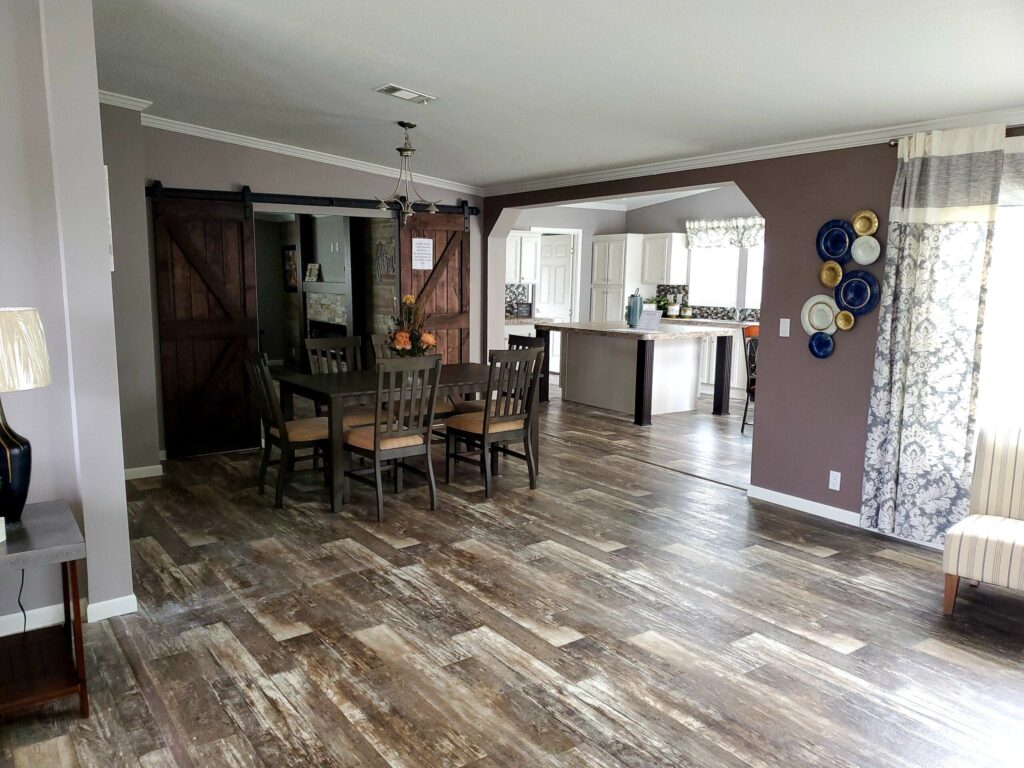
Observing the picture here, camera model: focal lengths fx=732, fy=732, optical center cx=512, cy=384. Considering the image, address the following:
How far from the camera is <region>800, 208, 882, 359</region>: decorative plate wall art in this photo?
14.2 feet

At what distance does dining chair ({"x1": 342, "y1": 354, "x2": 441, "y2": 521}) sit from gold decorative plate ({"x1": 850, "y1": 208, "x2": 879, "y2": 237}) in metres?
2.63

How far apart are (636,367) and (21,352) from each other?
604cm

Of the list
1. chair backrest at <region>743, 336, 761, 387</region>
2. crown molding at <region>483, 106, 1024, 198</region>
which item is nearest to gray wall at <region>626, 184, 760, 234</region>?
chair backrest at <region>743, 336, 761, 387</region>

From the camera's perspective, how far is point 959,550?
10.7 ft

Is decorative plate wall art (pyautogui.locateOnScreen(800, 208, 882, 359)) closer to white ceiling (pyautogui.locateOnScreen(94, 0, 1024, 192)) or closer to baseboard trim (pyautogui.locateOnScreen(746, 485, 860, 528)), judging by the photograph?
white ceiling (pyautogui.locateOnScreen(94, 0, 1024, 192))

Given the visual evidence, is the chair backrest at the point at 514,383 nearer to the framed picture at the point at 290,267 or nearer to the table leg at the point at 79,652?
the table leg at the point at 79,652

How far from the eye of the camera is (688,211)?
9656 millimetres

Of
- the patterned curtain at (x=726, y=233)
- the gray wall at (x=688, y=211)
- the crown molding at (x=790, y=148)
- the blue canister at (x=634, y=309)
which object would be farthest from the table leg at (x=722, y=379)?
the crown molding at (x=790, y=148)

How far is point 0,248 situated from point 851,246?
4.35 metres

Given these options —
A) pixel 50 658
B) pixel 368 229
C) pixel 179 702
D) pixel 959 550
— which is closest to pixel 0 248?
pixel 50 658

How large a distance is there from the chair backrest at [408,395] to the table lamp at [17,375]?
6.51ft

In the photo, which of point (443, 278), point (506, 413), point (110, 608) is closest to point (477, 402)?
point (506, 413)

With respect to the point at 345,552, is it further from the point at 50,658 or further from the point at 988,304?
the point at 988,304

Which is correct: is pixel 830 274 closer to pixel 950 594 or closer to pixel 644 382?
pixel 950 594
